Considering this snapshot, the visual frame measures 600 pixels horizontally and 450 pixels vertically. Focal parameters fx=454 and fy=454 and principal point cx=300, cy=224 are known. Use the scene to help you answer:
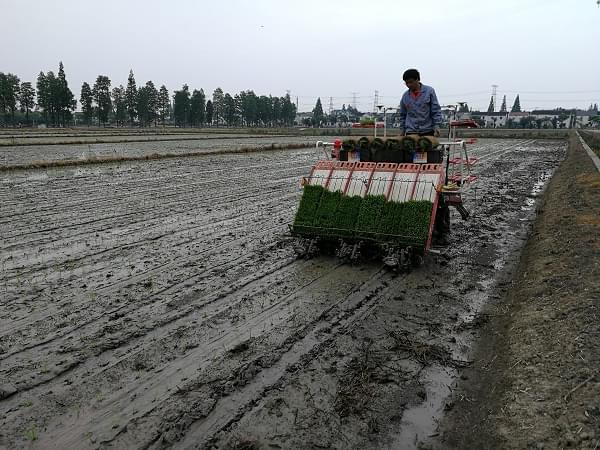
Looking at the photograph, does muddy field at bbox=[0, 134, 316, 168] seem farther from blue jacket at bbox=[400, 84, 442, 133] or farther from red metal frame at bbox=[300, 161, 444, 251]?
blue jacket at bbox=[400, 84, 442, 133]

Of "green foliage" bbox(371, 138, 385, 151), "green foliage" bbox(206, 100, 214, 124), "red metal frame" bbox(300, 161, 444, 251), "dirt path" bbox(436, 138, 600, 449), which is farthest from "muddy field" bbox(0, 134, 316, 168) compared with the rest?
"green foliage" bbox(206, 100, 214, 124)

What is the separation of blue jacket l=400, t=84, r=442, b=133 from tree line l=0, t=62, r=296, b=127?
3391 inches

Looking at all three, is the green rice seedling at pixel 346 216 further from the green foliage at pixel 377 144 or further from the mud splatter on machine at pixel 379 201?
the green foliage at pixel 377 144

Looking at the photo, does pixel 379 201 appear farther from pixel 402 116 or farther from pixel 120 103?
pixel 120 103

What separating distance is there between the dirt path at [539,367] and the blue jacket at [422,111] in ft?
9.28

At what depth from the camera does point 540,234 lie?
8258mm

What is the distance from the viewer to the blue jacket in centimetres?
762

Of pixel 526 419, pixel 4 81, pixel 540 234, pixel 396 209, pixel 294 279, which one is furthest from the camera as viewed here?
pixel 4 81

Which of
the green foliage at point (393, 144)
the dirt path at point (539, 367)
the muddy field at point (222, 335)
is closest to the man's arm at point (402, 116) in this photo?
the green foliage at point (393, 144)

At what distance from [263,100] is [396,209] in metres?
114

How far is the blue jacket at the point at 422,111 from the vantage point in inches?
300

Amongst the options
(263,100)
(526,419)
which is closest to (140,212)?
(526,419)

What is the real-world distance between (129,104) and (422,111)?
9500 cm

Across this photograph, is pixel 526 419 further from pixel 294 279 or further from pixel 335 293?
pixel 294 279
